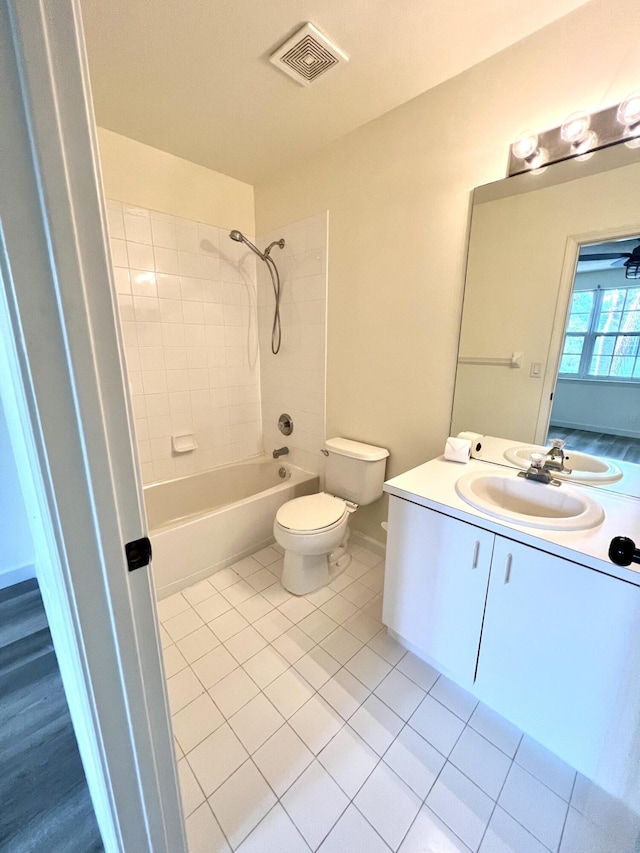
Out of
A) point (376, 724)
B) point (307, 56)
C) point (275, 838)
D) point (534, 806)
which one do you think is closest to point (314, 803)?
point (275, 838)

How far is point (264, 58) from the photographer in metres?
1.36

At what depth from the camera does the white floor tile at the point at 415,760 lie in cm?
107

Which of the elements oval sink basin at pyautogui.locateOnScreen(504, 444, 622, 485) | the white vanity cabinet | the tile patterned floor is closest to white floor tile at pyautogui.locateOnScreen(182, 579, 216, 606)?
the tile patterned floor

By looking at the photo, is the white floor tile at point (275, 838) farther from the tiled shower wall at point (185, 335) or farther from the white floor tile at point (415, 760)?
the tiled shower wall at point (185, 335)

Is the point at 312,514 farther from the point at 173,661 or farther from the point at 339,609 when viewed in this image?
the point at 173,661

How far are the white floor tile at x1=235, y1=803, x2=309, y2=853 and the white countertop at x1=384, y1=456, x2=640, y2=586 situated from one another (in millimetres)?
1007

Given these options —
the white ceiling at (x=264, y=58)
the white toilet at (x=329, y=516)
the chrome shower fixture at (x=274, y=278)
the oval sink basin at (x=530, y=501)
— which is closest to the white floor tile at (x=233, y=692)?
the white toilet at (x=329, y=516)

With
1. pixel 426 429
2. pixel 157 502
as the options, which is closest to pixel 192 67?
pixel 426 429

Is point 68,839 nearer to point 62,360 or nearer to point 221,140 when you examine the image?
point 62,360

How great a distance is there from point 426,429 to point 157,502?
1.76 meters

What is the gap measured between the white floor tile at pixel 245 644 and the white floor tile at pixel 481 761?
0.82 m

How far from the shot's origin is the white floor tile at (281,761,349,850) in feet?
3.15

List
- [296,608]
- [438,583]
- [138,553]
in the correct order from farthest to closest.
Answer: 1. [296,608]
2. [438,583]
3. [138,553]

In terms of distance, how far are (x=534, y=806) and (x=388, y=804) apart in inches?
17.1
